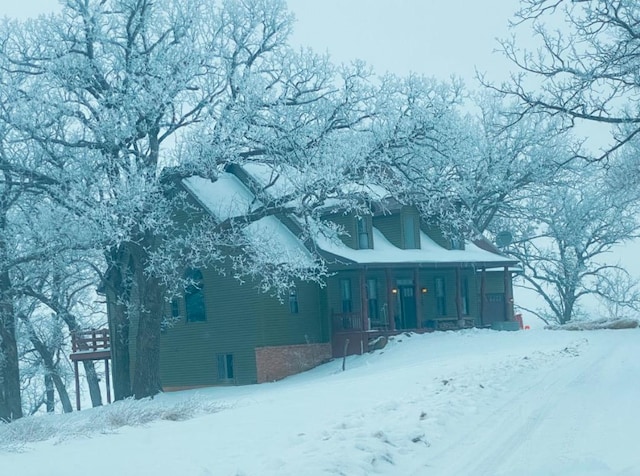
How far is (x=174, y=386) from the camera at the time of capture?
33.7 metres

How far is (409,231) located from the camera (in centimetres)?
3556

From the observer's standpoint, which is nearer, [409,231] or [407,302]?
[409,231]

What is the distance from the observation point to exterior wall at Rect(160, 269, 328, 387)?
103ft

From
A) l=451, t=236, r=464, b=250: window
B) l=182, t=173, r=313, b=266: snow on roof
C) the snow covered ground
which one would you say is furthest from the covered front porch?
the snow covered ground

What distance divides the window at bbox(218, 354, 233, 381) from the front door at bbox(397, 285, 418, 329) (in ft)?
25.3

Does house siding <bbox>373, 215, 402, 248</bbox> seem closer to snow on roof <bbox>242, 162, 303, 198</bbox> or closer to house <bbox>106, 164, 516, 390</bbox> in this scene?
house <bbox>106, 164, 516, 390</bbox>

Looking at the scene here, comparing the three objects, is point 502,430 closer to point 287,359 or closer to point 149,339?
point 149,339

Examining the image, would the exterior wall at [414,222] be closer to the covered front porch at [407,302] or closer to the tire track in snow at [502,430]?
the covered front porch at [407,302]

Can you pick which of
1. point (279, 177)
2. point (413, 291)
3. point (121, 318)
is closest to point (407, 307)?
point (413, 291)

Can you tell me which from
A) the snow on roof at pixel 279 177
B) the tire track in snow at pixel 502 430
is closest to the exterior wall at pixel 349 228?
the snow on roof at pixel 279 177

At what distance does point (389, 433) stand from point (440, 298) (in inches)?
1073

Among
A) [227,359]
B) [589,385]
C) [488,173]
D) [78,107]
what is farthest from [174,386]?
[589,385]

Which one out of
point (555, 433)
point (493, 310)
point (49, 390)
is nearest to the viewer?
point (555, 433)

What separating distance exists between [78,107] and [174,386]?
43.7 ft
